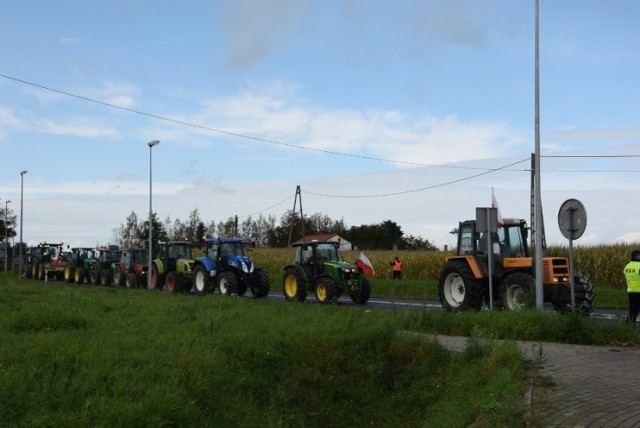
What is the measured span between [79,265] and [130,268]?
784 centimetres

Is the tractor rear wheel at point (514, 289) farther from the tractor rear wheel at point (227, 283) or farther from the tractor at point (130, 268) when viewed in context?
the tractor at point (130, 268)

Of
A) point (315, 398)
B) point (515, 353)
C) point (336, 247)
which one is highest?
point (336, 247)

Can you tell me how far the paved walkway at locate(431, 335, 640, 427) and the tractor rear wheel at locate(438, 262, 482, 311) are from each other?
212 inches

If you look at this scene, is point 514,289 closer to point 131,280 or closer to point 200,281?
point 200,281

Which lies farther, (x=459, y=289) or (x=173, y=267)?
(x=173, y=267)

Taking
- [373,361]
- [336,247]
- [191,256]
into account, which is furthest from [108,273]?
[373,361]

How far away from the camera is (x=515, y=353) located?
390 inches

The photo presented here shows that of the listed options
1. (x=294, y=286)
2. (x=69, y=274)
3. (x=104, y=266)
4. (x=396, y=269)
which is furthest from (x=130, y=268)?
(x=294, y=286)

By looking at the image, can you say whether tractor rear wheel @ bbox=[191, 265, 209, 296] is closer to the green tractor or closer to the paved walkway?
the green tractor

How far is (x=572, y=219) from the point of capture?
1401cm

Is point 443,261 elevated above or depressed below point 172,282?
above

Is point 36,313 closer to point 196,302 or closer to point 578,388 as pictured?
point 196,302

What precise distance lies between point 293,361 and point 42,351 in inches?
152

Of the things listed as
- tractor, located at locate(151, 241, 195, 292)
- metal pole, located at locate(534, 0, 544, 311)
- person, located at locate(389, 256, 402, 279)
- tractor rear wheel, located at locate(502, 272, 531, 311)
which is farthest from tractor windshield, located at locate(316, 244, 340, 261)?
person, located at locate(389, 256, 402, 279)
